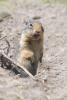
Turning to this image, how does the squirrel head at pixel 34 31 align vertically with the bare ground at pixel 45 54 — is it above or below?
above

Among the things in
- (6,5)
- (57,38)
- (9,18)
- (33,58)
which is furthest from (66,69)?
(6,5)

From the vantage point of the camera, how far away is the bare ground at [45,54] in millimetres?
5777

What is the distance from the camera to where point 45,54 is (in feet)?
29.7

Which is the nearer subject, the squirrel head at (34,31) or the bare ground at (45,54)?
the bare ground at (45,54)

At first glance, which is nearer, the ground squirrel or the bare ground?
the bare ground

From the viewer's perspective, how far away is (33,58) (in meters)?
7.44

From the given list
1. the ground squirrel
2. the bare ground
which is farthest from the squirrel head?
the bare ground

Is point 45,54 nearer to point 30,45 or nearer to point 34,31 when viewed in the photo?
point 30,45

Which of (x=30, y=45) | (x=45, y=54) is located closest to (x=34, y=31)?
(x=30, y=45)

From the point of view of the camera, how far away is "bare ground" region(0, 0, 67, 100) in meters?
5.78

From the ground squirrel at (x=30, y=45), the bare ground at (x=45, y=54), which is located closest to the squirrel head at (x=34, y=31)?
the ground squirrel at (x=30, y=45)

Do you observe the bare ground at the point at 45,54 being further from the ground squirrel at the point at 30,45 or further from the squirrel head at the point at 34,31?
the squirrel head at the point at 34,31

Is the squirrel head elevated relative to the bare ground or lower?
elevated

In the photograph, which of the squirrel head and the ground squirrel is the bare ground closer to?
the ground squirrel
